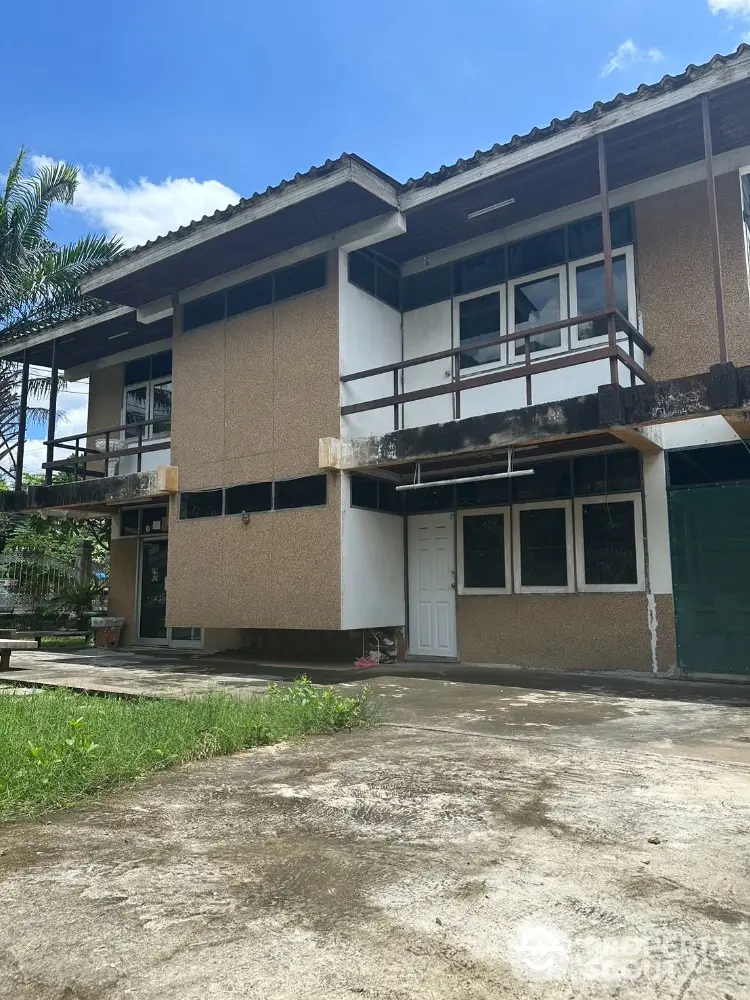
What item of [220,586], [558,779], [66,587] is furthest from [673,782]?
[66,587]

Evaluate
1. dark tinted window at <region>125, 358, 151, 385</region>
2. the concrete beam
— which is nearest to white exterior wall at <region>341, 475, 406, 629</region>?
the concrete beam

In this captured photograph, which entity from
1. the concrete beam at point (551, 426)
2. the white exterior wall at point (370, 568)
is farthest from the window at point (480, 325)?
the white exterior wall at point (370, 568)

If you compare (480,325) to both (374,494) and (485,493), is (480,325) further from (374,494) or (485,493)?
(374,494)

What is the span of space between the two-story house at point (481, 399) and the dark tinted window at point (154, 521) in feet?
4.26

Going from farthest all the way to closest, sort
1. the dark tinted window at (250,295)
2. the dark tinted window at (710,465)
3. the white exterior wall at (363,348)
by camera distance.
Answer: the dark tinted window at (250,295), the white exterior wall at (363,348), the dark tinted window at (710,465)

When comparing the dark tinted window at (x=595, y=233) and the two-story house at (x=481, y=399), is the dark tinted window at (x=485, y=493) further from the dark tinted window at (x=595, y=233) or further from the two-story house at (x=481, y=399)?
the dark tinted window at (x=595, y=233)

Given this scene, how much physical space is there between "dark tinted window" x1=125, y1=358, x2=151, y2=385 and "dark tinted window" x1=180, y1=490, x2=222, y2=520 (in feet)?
12.0

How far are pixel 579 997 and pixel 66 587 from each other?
55.1 ft

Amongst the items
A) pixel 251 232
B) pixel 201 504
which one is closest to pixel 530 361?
pixel 251 232

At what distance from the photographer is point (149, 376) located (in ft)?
45.2

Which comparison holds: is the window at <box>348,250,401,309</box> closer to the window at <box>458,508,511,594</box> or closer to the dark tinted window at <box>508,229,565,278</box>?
the dark tinted window at <box>508,229,565,278</box>

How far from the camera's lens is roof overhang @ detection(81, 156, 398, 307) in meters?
8.98

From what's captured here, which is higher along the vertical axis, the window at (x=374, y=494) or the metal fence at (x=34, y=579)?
the window at (x=374, y=494)

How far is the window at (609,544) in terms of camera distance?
8.89m
